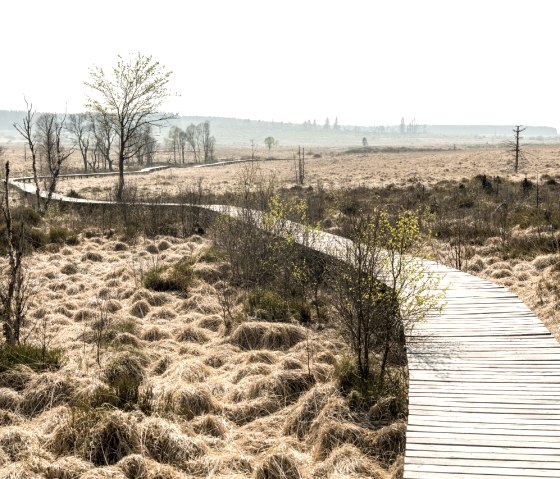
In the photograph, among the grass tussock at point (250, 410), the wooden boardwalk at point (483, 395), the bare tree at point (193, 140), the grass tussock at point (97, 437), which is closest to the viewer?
the wooden boardwalk at point (483, 395)

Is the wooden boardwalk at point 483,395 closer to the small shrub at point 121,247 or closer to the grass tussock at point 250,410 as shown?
the grass tussock at point 250,410

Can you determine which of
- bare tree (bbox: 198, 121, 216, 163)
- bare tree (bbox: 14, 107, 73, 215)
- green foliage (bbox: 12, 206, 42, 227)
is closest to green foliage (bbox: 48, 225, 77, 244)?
green foliage (bbox: 12, 206, 42, 227)

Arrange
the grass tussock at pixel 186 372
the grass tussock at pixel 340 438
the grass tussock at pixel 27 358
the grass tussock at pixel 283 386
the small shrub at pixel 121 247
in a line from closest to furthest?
the grass tussock at pixel 340 438 → the grass tussock at pixel 283 386 → the grass tussock at pixel 27 358 → the grass tussock at pixel 186 372 → the small shrub at pixel 121 247

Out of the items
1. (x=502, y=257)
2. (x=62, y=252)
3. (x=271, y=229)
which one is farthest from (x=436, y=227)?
(x=62, y=252)

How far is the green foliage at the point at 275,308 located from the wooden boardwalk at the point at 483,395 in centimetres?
274

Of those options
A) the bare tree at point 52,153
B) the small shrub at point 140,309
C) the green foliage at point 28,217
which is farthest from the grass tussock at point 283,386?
the bare tree at point 52,153

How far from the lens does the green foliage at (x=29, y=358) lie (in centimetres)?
672

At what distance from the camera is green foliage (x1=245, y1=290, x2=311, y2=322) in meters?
9.42

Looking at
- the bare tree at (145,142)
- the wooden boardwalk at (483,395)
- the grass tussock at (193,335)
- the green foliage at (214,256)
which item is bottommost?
the grass tussock at (193,335)

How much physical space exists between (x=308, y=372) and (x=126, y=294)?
17.8ft

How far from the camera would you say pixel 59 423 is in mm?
5449

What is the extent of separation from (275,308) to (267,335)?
50.8 inches

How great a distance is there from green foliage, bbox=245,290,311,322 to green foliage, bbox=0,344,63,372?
3.54 m

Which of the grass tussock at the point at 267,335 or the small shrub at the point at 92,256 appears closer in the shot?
the grass tussock at the point at 267,335
